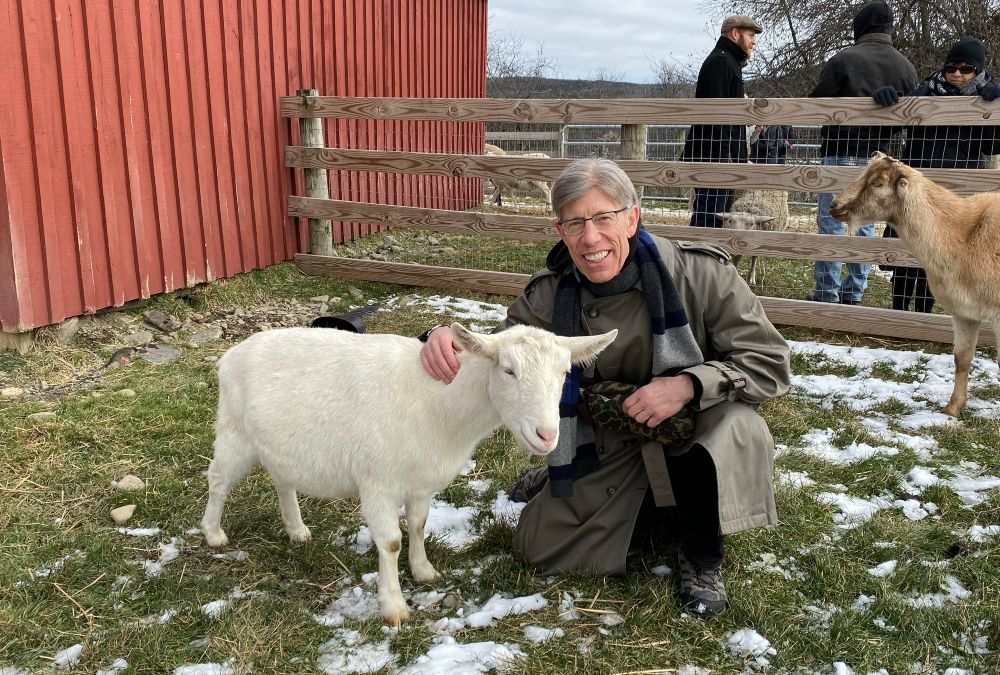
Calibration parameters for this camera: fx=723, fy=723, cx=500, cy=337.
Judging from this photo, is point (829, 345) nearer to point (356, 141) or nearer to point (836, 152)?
point (836, 152)

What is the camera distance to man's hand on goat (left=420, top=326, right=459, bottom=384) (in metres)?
2.70

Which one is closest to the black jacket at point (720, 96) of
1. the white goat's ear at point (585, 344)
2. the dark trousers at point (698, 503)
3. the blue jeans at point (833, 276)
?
the blue jeans at point (833, 276)

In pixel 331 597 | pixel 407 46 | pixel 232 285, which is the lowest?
pixel 331 597

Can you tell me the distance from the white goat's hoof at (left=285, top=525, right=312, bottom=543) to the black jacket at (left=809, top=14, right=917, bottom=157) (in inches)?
219

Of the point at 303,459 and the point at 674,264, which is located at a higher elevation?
the point at 674,264

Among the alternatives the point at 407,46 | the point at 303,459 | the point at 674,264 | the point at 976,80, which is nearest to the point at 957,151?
the point at 976,80

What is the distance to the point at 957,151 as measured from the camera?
576cm

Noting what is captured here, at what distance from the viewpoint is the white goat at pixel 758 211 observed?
8242 mm

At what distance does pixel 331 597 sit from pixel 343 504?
722 mm

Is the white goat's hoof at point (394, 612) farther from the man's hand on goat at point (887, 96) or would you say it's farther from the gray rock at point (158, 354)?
the man's hand on goat at point (887, 96)

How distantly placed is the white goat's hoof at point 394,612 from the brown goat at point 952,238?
3807mm

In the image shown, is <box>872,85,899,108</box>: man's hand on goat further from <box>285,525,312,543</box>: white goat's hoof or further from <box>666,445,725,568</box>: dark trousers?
<box>285,525,312,543</box>: white goat's hoof

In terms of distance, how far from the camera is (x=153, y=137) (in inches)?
236

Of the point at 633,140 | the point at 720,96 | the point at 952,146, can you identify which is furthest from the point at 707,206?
the point at 952,146
